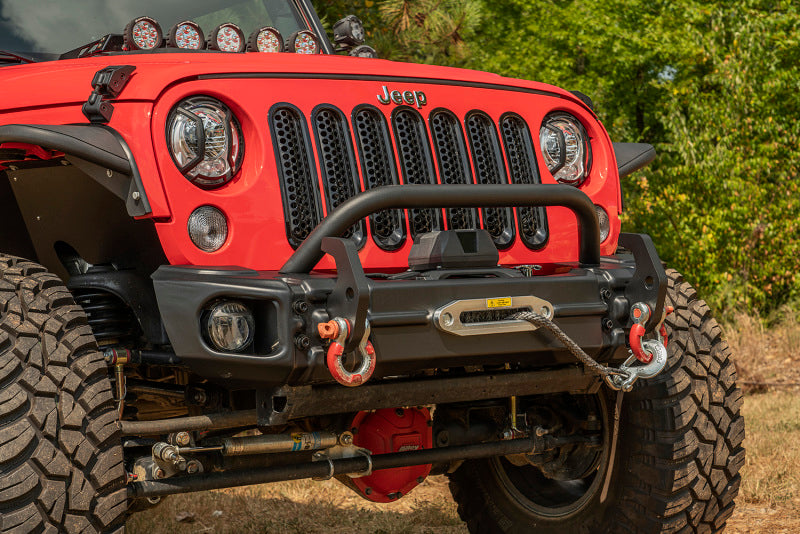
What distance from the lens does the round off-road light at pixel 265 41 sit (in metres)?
4.44

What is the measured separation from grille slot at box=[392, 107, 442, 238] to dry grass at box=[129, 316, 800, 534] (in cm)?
231

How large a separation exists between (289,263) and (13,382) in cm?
84

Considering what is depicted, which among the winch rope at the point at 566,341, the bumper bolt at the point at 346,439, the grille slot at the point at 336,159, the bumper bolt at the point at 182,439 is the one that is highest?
the grille slot at the point at 336,159

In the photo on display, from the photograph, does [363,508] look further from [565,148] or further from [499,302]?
[499,302]

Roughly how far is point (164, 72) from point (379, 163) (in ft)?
2.53

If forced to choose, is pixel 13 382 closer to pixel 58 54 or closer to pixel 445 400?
pixel 445 400

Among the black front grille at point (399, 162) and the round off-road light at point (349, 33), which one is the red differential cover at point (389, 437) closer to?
the black front grille at point (399, 162)

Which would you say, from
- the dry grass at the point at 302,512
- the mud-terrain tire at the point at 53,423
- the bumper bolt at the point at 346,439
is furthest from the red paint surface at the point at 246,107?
the dry grass at the point at 302,512

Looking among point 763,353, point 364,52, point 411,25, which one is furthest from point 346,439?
point 763,353

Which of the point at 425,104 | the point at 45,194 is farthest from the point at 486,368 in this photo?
the point at 45,194

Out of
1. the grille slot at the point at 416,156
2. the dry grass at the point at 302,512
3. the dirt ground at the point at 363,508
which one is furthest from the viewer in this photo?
the dry grass at the point at 302,512

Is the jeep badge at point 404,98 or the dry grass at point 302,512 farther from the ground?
the jeep badge at point 404,98

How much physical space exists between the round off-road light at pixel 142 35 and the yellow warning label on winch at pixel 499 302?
203 cm

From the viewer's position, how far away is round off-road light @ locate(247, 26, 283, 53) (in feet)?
14.6
